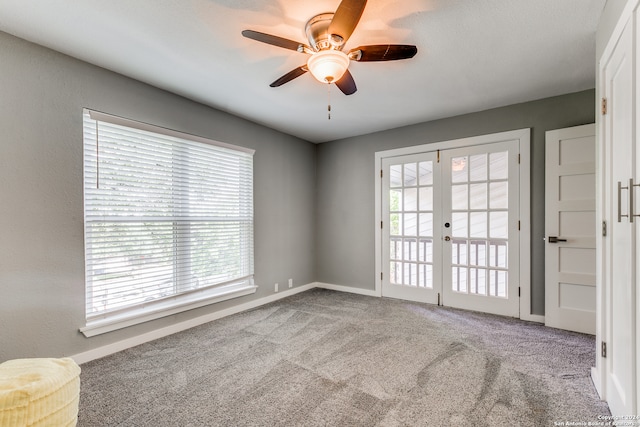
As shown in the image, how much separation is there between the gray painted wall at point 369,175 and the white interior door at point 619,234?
4.93 ft

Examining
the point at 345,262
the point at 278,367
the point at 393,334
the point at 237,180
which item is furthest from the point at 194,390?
the point at 345,262

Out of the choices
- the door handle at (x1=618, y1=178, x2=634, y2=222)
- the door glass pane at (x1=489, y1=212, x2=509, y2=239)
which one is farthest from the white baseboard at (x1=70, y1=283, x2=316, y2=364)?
the door handle at (x1=618, y1=178, x2=634, y2=222)

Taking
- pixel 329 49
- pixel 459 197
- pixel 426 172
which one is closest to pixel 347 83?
pixel 329 49

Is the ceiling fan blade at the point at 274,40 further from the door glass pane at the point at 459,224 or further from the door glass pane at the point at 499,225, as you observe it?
the door glass pane at the point at 499,225

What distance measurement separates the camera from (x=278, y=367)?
2211 mm

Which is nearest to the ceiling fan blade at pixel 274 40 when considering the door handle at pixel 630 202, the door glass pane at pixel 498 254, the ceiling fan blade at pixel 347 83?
the ceiling fan blade at pixel 347 83

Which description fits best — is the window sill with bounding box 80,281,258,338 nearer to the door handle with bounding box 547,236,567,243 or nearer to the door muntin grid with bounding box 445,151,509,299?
the door muntin grid with bounding box 445,151,509,299

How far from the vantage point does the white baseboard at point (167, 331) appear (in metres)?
2.34

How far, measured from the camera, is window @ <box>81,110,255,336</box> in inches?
94.5

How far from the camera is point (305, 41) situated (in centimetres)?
207

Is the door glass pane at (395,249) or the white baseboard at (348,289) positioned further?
the white baseboard at (348,289)

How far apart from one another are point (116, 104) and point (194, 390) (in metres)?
2.46

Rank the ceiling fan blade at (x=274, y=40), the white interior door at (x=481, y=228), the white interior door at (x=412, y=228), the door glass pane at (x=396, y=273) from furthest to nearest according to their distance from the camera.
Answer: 1. the door glass pane at (x=396, y=273)
2. the white interior door at (x=412, y=228)
3. the white interior door at (x=481, y=228)
4. the ceiling fan blade at (x=274, y=40)

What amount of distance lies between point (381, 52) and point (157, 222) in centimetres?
250
